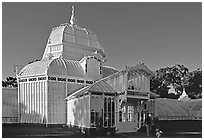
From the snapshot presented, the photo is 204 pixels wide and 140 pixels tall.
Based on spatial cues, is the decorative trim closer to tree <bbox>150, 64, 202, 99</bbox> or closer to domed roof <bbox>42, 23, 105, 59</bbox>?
domed roof <bbox>42, 23, 105, 59</bbox>

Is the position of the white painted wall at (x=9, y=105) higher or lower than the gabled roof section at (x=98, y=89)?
lower

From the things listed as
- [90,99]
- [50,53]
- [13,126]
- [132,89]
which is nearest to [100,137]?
[90,99]

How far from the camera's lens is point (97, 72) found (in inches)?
765

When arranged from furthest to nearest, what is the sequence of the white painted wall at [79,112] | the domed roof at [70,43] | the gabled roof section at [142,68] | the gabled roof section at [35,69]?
the domed roof at [70,43], the gabled roof section at [35,69], the gabled roof section at [142,68], the white painted wall at [79,112]

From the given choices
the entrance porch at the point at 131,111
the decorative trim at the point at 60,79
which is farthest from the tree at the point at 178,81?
the decorative trim at the point at 60,79

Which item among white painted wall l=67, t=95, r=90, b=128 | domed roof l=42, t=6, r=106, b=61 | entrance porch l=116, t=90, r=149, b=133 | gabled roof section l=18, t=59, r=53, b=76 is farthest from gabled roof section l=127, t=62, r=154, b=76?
domed roof l=42, t=6, r=106, b=61

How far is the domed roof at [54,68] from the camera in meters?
17.6

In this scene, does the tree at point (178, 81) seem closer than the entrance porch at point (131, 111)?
No

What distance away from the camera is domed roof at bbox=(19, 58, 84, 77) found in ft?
57.8

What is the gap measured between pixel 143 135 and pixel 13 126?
280 inches

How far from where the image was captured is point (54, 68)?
17875 millimetres

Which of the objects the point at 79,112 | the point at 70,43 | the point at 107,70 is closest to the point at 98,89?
the point at 79,112

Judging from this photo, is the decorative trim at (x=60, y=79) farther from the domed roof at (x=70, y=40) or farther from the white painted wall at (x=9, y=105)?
the domed roof at (x=70, y=40)

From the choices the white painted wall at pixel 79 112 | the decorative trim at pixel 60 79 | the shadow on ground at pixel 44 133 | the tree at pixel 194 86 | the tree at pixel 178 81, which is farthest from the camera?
the tree at pixel 194 86
